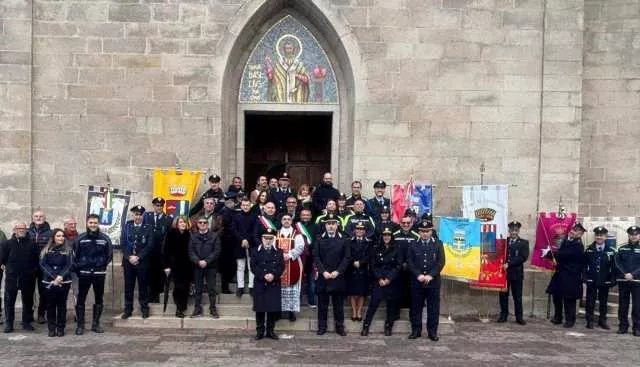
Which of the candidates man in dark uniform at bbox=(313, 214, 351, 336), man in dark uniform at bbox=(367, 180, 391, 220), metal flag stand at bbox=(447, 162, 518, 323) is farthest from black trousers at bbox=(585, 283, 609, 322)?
man in dark uniform at bbox=(313, 214, 351, 336)

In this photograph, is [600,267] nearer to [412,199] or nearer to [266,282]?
[412,199]

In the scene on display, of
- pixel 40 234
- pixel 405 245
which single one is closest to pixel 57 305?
pixel 40 234

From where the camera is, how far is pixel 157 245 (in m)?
9.12

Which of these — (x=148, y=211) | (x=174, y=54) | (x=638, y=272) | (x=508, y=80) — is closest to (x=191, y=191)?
(x=148, y=211)

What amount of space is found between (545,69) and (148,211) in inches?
301

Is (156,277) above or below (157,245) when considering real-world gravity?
below

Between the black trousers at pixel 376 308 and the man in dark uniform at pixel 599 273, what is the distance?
3.46 meters

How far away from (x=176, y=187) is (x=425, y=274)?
15.3ft

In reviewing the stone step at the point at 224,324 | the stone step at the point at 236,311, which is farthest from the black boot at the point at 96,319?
the stone step at the point at 236,311

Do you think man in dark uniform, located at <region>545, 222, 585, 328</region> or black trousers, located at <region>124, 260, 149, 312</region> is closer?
black trousers, located at <region>124, 260, 149, 312</region>

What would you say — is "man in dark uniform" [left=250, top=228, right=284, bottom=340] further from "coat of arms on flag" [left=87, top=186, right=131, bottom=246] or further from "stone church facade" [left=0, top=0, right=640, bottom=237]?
"coat of arms on flag" [left=87, top=186, right=131, bottom=246]

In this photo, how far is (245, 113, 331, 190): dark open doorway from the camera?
12898 millimetres

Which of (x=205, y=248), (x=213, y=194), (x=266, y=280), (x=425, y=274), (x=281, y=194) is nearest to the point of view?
(x=266, y=280)

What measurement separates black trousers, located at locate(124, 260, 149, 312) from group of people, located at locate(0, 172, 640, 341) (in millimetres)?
16
